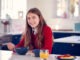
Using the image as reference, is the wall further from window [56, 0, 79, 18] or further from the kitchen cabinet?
the kitchen cabinet

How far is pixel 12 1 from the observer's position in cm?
668

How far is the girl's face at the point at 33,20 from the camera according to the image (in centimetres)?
283

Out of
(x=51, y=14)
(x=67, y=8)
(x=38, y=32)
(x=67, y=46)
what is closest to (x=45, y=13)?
(x=51, y=14)

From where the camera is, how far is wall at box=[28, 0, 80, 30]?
21.5ft

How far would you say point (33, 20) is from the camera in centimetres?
284

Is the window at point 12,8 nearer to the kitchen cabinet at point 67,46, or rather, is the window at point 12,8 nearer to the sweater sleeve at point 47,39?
the kitchen cabinet at point 67,46

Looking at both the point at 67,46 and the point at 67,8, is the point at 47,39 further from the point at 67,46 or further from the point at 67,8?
the point at 67,8

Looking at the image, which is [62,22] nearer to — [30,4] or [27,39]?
[30,4]

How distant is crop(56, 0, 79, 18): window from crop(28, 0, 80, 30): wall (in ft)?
0.54

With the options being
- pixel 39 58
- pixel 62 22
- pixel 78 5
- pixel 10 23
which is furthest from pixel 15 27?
pixel 39 58

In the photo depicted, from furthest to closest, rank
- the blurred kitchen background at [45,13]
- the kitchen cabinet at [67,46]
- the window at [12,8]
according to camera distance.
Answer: the window at [12,8] < the blurred kitchen background at [45,13] < the kitchen cabinet at [67,46]

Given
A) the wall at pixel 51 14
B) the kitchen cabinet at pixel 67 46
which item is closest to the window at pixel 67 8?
the wall at pixel 51 14

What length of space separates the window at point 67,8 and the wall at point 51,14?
17cm

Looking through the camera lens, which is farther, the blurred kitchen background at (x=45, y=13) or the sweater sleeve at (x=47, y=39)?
the blurred kitchen background at (x=45, y=13)
